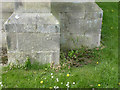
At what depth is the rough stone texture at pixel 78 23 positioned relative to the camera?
406 cm

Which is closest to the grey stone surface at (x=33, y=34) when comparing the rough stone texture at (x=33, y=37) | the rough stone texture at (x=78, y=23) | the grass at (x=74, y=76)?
the rough stone texture at (x=33, y=37)

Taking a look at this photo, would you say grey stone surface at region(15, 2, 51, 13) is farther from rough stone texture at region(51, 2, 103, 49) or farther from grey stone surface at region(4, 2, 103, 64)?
rough stone texture at region(51, 2, 103, 49)

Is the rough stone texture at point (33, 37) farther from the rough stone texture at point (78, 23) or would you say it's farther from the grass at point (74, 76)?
the rough stone texture at point (78, 23)

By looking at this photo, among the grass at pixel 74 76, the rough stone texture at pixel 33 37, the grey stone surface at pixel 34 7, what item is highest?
the grey stone surface at pixel 34 7

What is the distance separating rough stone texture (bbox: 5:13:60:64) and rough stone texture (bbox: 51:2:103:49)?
88cm

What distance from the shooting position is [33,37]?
3.31 metres

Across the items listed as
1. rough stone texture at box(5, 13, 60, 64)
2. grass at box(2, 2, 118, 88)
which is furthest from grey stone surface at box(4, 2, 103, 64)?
grass at box(2, 2, 118, 88)

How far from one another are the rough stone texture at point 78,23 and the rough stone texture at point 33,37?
876mm

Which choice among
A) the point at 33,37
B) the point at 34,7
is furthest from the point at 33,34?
the point at 34,7

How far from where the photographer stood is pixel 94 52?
4133mm

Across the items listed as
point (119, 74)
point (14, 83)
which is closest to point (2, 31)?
point (14, 83)

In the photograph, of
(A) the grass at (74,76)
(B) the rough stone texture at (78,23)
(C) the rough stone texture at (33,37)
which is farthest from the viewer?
(B) the rough stone texture at (78,23)

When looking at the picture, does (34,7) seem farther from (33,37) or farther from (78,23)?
(78,23)

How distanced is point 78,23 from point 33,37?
1491mm
